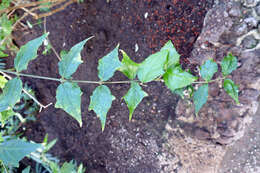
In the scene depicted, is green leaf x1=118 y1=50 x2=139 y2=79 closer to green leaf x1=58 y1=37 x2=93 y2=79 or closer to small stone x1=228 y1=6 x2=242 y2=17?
green leaf x1=58 y1=37 x2=93 y2=79

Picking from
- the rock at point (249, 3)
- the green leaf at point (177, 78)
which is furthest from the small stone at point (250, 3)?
the green leaf at point (177, 78)

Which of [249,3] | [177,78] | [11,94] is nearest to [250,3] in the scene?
[249,3]

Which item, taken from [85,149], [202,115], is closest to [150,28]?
[202,115]

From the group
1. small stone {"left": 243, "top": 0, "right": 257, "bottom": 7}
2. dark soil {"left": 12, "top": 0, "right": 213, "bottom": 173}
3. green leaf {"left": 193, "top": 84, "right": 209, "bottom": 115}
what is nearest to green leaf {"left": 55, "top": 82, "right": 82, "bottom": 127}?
green leaf {"left": 193, "top": 84, "right": 209, "bottom": 115}

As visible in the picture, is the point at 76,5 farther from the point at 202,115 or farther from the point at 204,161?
the point at 204,161

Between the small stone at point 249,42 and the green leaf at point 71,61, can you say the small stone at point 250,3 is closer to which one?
the small stone at point 249,42

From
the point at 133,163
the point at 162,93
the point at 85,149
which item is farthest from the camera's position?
the point at 85,149

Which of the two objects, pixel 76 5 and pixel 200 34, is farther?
pixel 76 5

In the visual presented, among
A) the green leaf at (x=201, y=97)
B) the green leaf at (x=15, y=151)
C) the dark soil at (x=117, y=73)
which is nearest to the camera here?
the green leaf at (x=15, y=151)
